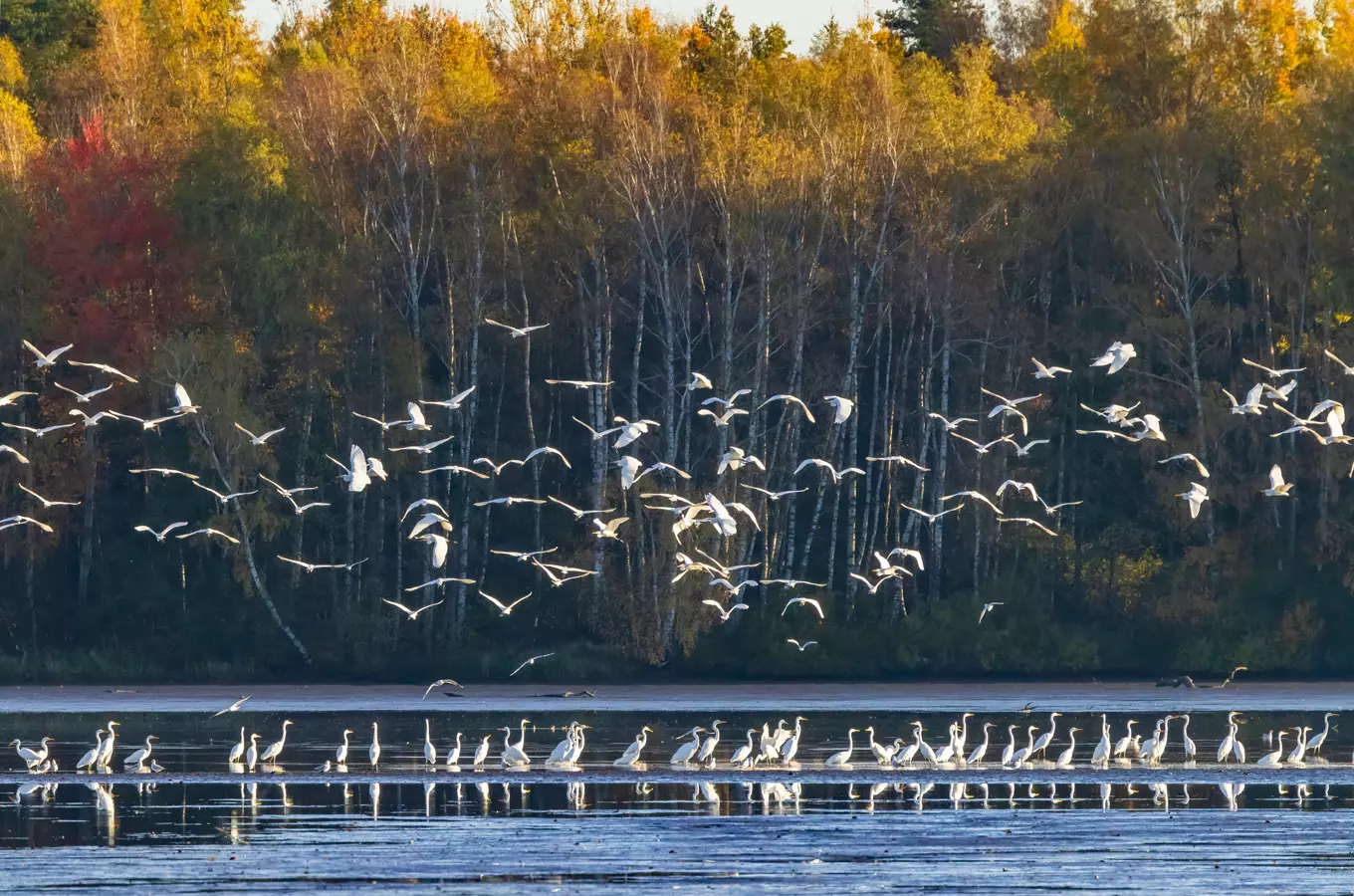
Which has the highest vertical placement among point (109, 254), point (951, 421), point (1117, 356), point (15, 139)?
point (15, 139)

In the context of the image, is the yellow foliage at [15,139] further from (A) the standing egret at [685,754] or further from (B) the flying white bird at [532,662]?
(A) the standing egret at [685,754]

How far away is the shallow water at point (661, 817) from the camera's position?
2772cm

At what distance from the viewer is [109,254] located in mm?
64000

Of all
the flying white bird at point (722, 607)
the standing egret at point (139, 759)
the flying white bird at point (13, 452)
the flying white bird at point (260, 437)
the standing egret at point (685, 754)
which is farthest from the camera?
the flying white bird at point (722, 607)

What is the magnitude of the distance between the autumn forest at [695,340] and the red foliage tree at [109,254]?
0.35 ft

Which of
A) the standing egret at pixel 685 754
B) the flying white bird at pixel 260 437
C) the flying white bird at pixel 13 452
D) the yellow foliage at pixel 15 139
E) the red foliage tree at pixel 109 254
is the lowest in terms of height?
the standing egret at pixel 685 754

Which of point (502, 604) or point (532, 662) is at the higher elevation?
point (502, 604)

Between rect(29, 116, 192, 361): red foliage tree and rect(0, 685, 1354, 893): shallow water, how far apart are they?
16.6 m

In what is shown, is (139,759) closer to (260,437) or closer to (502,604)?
(260,437)

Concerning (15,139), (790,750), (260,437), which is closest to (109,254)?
(15,139)

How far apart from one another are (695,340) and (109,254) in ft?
48.3

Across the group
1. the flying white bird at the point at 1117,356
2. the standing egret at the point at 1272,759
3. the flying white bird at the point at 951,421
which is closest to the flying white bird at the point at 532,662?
the flying white bird at the point at 951,421

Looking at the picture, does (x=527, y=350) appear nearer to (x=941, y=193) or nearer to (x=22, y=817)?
(x=941, y=193)

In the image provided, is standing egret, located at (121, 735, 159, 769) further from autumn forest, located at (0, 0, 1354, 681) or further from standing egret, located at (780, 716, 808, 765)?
autumn forest, located at (0, 0, 1354, 681)
